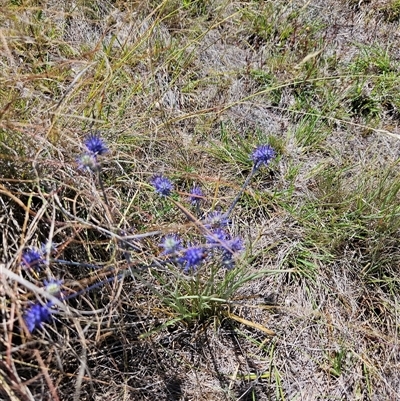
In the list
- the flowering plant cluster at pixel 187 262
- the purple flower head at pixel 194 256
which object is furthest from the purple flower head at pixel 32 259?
the purple flower head at pixel 194 256

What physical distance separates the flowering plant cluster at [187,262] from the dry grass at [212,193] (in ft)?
0.14

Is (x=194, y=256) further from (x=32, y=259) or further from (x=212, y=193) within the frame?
(x=212, y=193)

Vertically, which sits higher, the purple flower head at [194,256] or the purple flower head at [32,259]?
the purple flower head at [194,256]

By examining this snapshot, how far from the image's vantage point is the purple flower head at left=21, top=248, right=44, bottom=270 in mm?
1289

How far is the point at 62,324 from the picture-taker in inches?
56.0

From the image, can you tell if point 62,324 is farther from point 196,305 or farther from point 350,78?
point 350,78

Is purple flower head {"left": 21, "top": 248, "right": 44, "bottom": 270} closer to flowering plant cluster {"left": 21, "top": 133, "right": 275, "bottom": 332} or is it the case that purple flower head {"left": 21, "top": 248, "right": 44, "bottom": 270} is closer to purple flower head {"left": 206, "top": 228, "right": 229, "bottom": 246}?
flowering plant cluster {"left": 21, "top": 133, "right": 275, "bottom": 332}

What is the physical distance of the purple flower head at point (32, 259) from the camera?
129 cm

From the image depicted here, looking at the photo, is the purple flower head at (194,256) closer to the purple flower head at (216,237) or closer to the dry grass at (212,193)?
the purple flower head at (216,237)

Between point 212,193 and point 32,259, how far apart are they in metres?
0.75

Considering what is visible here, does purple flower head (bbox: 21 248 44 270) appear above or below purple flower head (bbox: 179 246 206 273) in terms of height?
below

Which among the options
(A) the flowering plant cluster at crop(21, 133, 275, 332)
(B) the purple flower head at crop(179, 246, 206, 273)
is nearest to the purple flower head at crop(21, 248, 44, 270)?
(A) the flowering plant cluster at crop(21, 133, 275, 332)

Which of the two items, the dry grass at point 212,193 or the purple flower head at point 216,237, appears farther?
the dry grass at point 212,193

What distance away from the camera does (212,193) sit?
6.11ft
